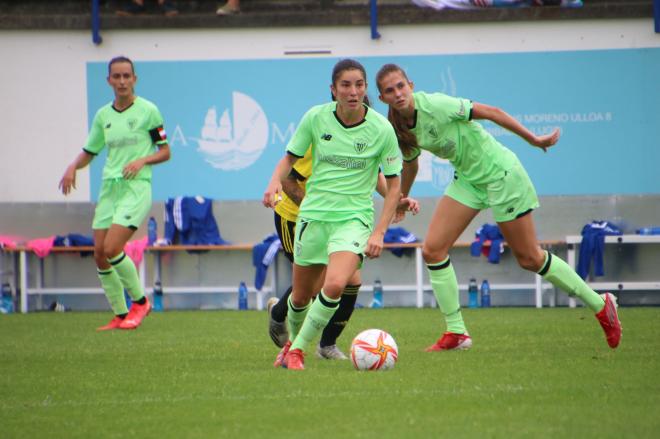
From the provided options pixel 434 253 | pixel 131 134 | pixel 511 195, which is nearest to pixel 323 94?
pixel 131 134

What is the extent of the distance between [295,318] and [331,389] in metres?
1.72

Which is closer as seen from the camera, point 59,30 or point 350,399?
point 350,399

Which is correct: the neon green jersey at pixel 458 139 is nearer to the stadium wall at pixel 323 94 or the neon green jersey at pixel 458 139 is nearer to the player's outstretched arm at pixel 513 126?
the player's outstretched arm at pixel 513 126

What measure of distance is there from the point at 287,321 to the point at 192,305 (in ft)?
27.7

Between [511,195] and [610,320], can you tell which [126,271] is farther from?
[610,320]

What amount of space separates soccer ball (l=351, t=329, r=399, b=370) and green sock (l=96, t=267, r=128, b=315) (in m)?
5.32

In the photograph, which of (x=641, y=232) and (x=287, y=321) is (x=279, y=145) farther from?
(x=287, y=321)

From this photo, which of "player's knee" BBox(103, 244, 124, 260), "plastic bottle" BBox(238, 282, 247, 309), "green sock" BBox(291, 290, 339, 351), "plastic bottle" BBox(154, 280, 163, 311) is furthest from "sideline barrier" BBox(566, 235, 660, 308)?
"green sock" BBox(291, 290, 339, 351)

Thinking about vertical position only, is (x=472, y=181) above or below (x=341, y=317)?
above

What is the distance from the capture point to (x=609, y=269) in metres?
16.1

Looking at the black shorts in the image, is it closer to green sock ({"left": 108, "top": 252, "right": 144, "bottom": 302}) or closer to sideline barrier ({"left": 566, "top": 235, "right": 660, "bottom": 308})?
green sock ({"left": 108, "top": 252, "right": 144, "bottom": 302})

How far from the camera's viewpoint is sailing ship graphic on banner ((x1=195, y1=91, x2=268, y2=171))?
55.2 feet

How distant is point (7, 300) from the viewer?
1659cm

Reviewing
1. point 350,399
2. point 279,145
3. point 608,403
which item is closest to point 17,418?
point 350,399
